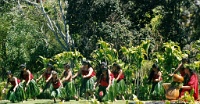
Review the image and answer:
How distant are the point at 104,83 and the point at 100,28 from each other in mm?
9839

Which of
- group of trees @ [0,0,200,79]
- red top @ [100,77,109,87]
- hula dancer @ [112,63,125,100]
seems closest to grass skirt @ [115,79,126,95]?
hula dancer @ [112,63,125,100]

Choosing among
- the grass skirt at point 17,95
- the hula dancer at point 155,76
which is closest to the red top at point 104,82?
the hula dancer at point 155,76

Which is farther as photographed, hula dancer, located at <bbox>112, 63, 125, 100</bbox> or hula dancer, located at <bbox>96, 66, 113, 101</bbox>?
hula dancer, located at <bbox>112, 63, 125, 100</bbox>

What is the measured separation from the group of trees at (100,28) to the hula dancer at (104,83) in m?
7.57

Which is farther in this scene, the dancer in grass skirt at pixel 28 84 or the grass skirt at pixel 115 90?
the dancer in grass skirt at pixel 28 84

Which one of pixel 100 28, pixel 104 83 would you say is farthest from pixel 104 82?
pixel 100 28

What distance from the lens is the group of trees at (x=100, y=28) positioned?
20.8 metres

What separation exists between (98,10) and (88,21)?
97 cm

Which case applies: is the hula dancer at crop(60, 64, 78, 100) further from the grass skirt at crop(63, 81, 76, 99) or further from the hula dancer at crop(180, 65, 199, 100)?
the hula dancer at crop(180, 65, 199, 100)

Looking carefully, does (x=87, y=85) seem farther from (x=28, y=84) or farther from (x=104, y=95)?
(x=28, y=84)

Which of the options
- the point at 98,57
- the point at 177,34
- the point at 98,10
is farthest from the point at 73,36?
the point at 98,57

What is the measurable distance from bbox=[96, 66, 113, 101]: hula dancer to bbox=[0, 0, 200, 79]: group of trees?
7.57 meters

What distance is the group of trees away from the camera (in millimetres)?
20750

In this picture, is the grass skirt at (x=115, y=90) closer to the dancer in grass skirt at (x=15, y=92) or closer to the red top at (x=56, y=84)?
the red top at (x=56, y=84)
